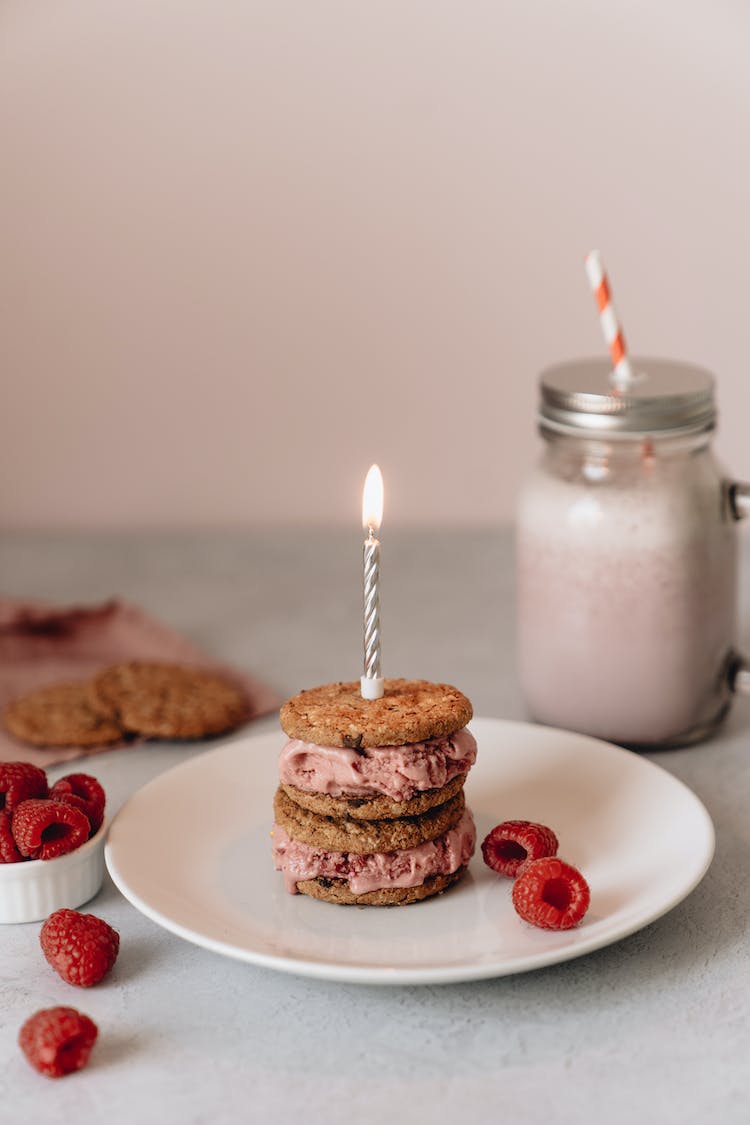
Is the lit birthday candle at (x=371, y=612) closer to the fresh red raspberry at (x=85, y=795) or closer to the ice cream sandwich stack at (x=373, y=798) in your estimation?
the ice cream sandwich stack at (x=373, y=798)

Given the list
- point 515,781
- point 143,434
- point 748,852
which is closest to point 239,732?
point 515,781

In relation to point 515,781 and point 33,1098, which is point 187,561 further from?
point 33,1098

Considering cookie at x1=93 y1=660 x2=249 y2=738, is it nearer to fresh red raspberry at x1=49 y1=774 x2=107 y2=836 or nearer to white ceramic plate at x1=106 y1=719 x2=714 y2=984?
white ceramic plate at x1=106 y1=719 x2=714 y2=984

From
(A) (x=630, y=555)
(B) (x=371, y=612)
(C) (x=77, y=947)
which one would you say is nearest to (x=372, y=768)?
(B) (x=371, y=612)

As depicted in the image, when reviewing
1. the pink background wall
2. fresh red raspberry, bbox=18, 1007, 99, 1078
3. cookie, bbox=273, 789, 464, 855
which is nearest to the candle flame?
cookie, bbox=273, 789, 464, 855

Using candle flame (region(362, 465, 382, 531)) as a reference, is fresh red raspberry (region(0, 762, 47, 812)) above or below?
below
